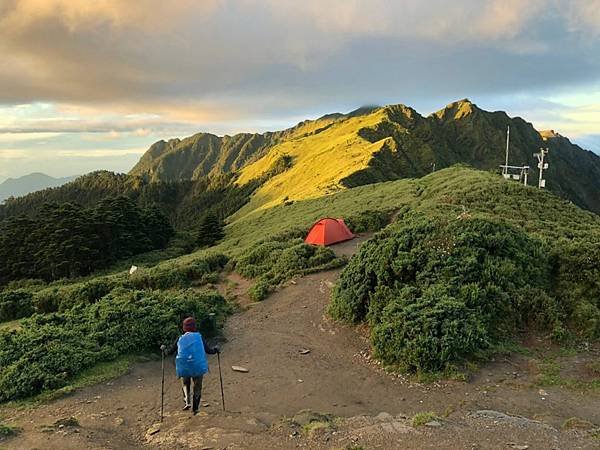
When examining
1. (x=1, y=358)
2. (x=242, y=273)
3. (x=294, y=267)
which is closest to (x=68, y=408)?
(x=1, y=358)

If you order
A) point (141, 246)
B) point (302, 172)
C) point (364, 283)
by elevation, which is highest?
point (302, 172)

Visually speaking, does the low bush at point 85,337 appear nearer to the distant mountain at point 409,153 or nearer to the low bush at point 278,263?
the low bush at point 278,263

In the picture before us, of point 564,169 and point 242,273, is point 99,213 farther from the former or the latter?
point 564,169

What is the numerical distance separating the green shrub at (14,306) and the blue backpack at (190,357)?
1740 cm

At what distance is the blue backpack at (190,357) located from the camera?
29.9 ft

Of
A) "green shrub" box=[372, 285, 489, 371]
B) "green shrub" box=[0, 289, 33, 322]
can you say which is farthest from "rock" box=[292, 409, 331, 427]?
"green shrub" box=[0, 289, 33, 322]

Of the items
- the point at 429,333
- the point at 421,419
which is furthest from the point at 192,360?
the point at 429,333

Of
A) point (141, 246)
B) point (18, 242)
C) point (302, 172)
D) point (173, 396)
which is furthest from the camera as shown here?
point (302, 172)

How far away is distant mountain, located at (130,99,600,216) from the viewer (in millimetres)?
69250

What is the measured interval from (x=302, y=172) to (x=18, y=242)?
164ft

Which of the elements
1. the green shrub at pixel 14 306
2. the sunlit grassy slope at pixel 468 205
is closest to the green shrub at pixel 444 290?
the sunlit grassy slope at pixel 468 205

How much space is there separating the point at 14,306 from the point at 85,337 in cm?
1260

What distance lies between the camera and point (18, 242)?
5034cm

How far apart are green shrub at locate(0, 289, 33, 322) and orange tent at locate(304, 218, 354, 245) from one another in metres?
14.5
